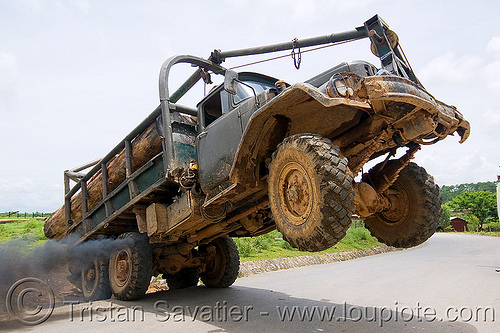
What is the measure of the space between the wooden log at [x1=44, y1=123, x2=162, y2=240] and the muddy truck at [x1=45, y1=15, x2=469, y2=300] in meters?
0.03

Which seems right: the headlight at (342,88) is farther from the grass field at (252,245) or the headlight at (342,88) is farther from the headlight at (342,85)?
the grass field at (252,245)

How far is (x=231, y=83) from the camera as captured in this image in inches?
170

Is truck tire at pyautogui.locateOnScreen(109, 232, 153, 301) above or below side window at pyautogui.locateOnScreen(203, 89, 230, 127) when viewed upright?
below

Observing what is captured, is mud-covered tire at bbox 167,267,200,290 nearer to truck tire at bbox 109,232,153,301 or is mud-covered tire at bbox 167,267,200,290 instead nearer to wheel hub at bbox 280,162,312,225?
truck tire at bbox 109,232,153,301

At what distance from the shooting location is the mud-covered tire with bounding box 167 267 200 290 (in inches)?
323

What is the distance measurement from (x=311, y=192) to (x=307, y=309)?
272 cm

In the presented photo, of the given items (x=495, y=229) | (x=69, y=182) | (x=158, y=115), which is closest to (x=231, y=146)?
(x=158, y=115)

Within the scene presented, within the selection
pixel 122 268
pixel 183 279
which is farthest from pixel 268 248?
pixel 122 268

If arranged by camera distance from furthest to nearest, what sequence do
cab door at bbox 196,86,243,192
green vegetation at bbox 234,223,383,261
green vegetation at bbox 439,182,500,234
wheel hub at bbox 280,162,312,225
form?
green vegetation at bbox 439,182,500,234 < green vegetation at bbox 234,223,383,261 < cab door at bbox 196,86,243,192 < wheel hub at bbox 280,162,312,225

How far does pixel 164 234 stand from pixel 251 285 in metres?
2.81

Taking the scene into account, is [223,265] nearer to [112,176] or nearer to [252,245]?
[112,176]

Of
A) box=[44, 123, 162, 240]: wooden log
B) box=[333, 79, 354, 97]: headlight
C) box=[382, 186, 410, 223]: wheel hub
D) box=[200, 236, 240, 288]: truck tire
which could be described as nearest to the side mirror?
box=[333, 79, 354, 97]: headlight

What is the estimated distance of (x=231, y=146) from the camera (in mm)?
4594

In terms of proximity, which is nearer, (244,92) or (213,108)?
(244,92)
